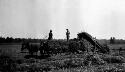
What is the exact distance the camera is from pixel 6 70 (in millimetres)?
12727

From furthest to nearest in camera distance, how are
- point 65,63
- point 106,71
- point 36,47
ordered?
point 36,47 → point 65,63 → point 106,71

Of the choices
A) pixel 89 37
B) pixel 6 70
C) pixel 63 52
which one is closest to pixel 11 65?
pixel 6 70

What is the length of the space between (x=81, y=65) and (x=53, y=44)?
901 cm

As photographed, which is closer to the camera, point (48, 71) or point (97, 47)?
point (48, 71)

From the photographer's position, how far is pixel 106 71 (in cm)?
1255

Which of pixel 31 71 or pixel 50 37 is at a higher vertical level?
pixel 50 37

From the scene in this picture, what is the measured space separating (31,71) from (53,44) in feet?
37.6

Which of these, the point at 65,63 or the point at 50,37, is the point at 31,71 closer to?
the point at 65,63

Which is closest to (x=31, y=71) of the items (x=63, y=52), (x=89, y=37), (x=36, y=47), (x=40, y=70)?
(x=40, y=70)

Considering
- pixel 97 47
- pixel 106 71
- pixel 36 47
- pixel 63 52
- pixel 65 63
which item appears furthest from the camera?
pixel 97 47

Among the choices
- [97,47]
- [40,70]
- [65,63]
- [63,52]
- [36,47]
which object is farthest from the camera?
[97,47]

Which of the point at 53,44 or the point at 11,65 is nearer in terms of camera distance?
the point at 11,65

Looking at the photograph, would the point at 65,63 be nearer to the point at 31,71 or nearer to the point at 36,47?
the point at 31,71

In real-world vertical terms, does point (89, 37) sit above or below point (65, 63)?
above
